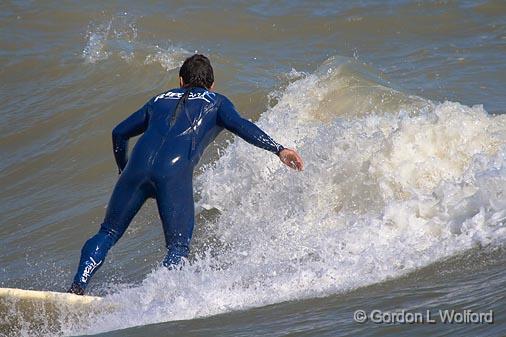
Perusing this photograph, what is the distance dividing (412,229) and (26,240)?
12.8ft

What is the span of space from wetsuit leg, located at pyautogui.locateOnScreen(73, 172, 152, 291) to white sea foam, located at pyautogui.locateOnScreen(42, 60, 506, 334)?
0.97ft

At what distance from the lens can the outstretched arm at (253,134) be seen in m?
6.42

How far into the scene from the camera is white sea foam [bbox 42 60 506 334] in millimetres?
6086

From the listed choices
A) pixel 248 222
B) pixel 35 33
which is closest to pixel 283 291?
pixel 248 222

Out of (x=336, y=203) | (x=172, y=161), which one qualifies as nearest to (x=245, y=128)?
(x=172, y=161)

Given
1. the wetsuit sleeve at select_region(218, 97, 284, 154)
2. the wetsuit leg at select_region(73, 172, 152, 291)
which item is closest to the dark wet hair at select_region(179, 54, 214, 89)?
the wetsuit sleeve at select_region(218, 97, 284, 154)

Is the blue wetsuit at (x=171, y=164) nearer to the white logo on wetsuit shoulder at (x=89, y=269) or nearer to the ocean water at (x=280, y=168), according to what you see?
the white logo on wetsuit shoulder at (x=89, y=269)

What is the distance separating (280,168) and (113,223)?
238 cm

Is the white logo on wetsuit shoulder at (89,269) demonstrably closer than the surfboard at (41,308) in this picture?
No

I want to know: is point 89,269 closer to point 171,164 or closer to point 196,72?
point 171,164

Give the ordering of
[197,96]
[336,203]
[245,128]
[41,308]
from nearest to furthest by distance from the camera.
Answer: [41,308] → [245,128] → [197,96] → [336,203]

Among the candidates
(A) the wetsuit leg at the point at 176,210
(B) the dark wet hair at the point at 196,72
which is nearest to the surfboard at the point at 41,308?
(A) the wetsuit leg at the point at 176,210

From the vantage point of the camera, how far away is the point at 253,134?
6.51 metres

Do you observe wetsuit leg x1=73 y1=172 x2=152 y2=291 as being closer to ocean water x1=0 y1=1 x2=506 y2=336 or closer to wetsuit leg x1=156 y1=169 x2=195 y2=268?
wetsuit leg x1=156 y1=169 x2=195 y2=268
